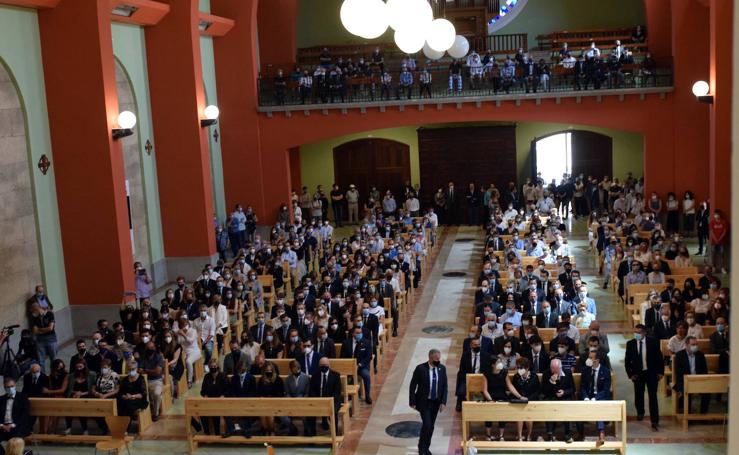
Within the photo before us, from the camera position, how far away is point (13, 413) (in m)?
12.8

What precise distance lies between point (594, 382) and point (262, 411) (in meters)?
4.63

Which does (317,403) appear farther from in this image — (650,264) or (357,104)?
(357,104)

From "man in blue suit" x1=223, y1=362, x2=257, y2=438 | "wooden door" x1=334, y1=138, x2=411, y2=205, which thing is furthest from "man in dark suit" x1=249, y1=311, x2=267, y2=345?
"wooden door" x1=334, y1=138, x2=411, y2=205

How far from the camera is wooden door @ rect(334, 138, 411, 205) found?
34.0 m

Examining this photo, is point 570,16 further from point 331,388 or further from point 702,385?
point 331,388

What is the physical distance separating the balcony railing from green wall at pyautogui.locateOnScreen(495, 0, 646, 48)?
5.91m

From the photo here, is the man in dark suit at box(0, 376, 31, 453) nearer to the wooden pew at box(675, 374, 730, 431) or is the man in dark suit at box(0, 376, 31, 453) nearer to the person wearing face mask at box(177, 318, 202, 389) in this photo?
the person wearing face mask at box(177, 318, 202, 389)

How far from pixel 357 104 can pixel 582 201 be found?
900 cm

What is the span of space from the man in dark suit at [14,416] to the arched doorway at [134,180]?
9494 millimetres

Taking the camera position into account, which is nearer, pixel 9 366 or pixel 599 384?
pixel 599 384

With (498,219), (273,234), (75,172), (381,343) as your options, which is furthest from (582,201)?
(75,172)

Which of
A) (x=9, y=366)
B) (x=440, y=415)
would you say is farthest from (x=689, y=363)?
(x=9, y=366)

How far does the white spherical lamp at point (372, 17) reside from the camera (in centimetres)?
1012

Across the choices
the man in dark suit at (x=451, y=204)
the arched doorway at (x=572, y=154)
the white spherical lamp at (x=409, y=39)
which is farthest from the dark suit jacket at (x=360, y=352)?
the arched doorway at (x=572, y=154)
